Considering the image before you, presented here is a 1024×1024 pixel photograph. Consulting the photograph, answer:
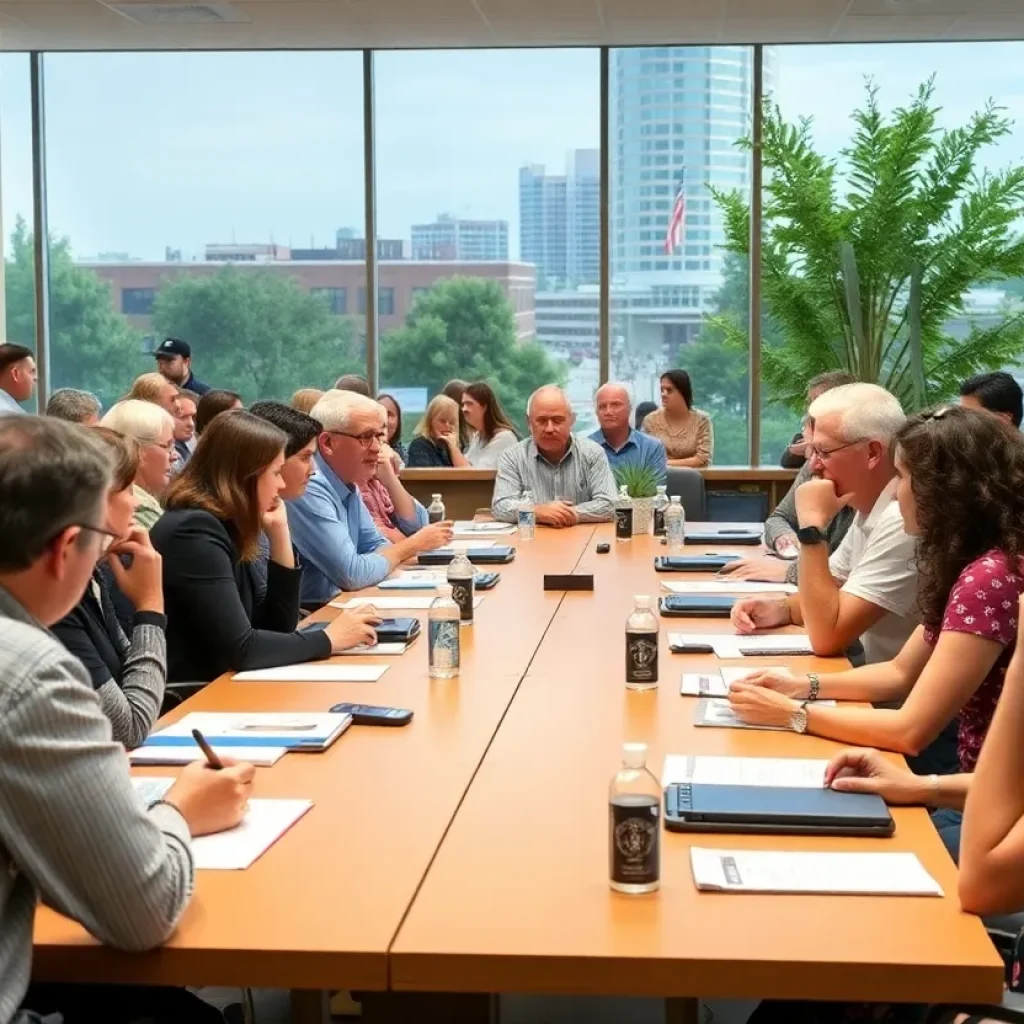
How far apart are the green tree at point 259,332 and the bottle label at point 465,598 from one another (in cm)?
651

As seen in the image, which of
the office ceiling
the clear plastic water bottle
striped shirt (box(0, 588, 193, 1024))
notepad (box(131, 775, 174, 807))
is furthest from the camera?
the office ceiling

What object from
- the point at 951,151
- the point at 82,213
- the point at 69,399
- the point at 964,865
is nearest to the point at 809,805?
the point at 964,865

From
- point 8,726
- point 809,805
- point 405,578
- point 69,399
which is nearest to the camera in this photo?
point 8,726

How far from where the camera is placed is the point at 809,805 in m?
2.39

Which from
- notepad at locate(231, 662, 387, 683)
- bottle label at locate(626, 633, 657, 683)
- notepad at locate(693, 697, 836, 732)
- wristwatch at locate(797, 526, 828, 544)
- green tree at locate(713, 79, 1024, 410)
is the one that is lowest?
notepad at locate(231, 662, 387, 683)

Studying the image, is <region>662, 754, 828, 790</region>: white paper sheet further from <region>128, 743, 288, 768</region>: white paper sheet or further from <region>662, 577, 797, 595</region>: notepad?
<region>662, 577, 797, 595</region>: notepad

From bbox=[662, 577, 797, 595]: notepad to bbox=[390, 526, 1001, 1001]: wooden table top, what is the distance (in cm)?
234

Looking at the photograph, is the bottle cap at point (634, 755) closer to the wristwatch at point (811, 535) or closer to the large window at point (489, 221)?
the wristwatch at point (811, 535)

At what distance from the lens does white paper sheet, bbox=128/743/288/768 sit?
2.73m

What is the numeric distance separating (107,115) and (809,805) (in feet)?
31.2

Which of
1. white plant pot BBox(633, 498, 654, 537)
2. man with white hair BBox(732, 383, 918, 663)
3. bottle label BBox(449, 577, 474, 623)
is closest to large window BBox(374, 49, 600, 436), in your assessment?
white plant pot BBox(633, 498, 654, 537)

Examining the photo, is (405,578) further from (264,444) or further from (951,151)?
(951,151)

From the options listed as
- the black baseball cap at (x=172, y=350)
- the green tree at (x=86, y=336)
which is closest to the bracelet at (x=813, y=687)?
the black baseball cap at (x=172, y=350)

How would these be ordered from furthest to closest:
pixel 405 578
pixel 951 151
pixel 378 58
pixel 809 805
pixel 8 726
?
1. pixel 378 58
2. pixel 951 151
3. pixel 405 578
4. pixel 809 805
5. pixel 8 726
